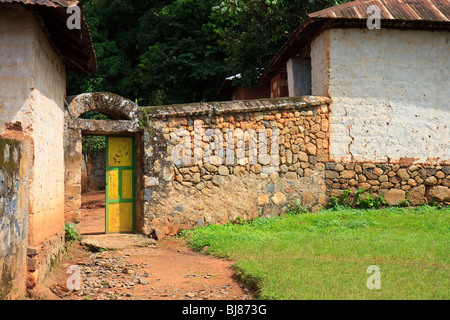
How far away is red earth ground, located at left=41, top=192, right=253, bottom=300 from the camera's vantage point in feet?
18.4

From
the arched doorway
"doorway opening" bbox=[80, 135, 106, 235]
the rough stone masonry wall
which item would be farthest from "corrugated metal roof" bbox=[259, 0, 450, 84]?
"doorway opening" bbox=[80, 135, 106, 235]

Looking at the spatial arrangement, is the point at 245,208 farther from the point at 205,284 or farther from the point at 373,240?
the point at 205,284

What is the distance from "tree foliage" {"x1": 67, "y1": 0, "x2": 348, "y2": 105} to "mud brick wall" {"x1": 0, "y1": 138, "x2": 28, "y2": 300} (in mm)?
9230

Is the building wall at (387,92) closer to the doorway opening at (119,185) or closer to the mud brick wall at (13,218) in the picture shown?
the doorway opening at (119,185)

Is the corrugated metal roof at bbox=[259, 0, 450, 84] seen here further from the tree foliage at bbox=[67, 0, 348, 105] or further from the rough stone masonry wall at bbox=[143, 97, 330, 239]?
the tree foliage at bbox=[67, 0, 348, 105]

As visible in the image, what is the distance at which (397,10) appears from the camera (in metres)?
9.62

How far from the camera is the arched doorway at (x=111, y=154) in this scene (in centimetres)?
824

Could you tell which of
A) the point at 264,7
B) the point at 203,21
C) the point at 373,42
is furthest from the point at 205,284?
the point at 203,21

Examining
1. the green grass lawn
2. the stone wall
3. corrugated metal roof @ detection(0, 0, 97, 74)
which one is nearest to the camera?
the green grass lawn

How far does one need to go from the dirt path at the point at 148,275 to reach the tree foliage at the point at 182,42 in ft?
25.7

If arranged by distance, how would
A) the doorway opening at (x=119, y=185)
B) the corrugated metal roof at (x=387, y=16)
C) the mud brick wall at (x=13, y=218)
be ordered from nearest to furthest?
the mud brick wall at (x=13, y=218) < the doorway opening at (x=119, y=185) < the corrugated metal roof at (x=387, y=16)

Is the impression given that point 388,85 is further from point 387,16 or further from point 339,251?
point 339,251

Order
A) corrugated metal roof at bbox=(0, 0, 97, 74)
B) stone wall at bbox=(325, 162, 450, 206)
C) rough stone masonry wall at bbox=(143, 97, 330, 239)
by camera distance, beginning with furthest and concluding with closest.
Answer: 1. stone wall at bbox=(325, 162, 450, 206)
2. rough stone masonry wall at bbox=(143, 97, 330, 239)
3. corrugated metal roof at bbox=(0, 0, 97, 74)

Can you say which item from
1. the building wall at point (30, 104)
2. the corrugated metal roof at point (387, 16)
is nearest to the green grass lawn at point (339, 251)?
the building wall at point (30, 104)
